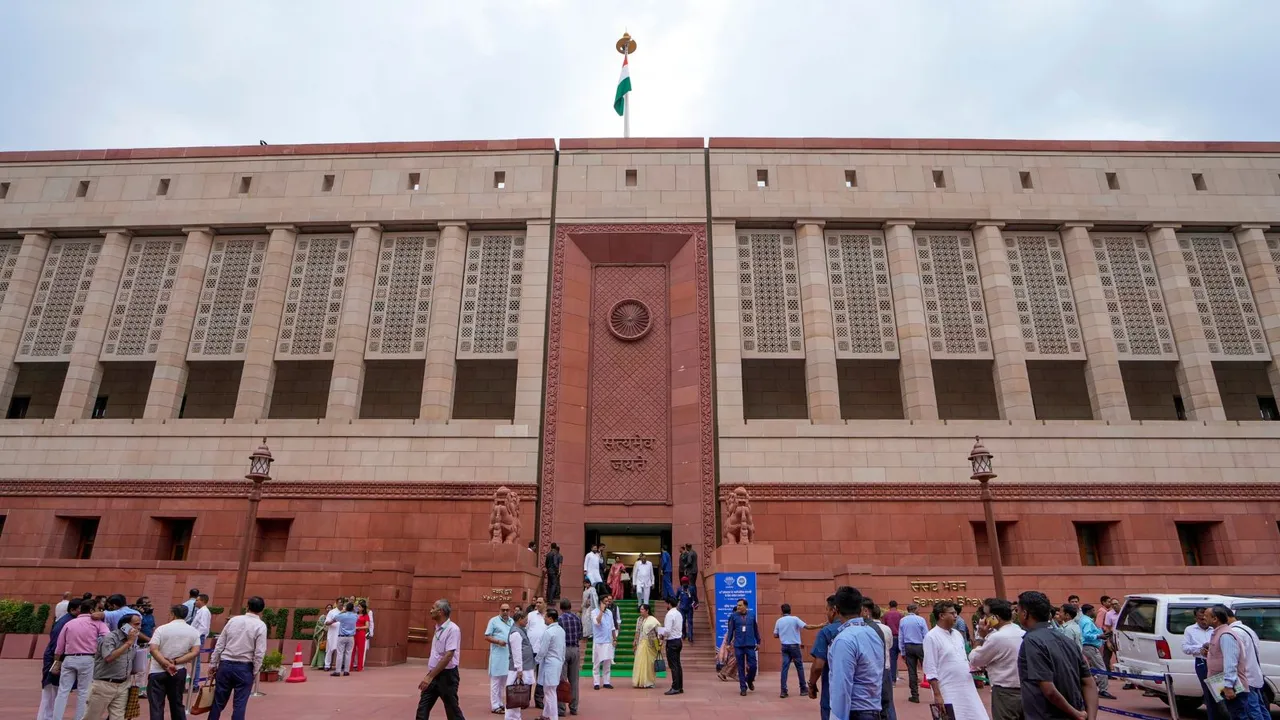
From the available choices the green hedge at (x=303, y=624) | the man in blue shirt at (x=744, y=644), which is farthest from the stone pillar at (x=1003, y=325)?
the green hedge at (x=303, y=624)

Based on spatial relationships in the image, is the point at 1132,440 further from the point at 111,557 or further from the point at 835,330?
the point at 111,557

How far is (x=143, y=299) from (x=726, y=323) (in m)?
16.6

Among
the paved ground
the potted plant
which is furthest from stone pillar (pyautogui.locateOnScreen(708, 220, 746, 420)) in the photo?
the potted plant

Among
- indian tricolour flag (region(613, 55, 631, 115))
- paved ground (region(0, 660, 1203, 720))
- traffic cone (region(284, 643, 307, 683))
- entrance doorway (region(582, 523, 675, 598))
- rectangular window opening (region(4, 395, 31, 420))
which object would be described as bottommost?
paved ground (region(0, 660, 1203, 720))

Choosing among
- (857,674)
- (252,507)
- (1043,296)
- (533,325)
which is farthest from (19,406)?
(1043,296)

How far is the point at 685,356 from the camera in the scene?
66.9 ft

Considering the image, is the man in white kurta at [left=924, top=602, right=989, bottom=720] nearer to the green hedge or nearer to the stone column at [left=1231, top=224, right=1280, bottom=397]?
the green hedge

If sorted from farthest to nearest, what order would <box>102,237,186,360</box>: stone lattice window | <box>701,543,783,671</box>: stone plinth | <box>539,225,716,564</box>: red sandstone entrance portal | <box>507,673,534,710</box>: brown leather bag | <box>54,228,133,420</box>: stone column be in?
<box>102,237,186,360</box>: stone lattice window → <box>54,228,133,420</box>: stone column → <box>539,225,716,564</box>: red sandstone entrance portal → <box>701,543,783,671</box>: stone plinth → <box>507,673,534,710</box>: brown leather bag

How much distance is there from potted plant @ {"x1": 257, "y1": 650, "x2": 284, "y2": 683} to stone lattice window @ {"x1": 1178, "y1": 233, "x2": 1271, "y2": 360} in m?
23.2

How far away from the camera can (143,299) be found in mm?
21281

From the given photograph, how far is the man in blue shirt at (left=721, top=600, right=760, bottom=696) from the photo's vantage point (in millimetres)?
10805

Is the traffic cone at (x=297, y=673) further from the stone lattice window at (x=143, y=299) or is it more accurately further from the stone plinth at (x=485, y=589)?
the stone lattice window at (x=143, y=299)

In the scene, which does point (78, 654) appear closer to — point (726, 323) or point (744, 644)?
point (744, 644)

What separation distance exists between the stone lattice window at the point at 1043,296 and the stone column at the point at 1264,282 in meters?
5.01
